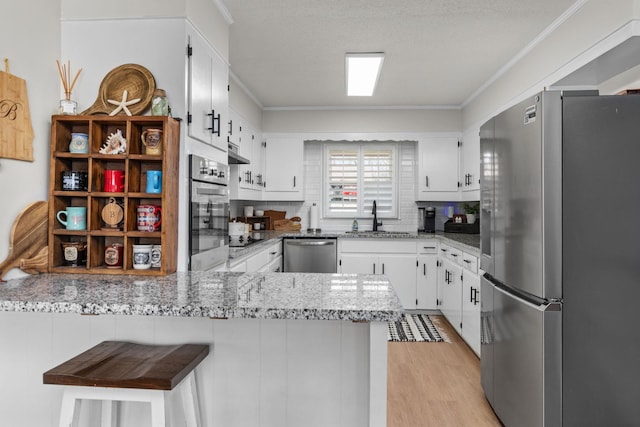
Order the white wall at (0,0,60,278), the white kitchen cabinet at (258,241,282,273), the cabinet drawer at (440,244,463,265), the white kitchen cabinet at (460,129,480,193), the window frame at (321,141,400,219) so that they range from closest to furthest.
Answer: the white wall at (0,0,60,278)
the cabinet drawer at (440,244,463,265)
the white kitchen cabinet at (258,241,282,273)
the white kitchen cabinet at (460,129,480,193)
the window frame at (321,141,400,219)

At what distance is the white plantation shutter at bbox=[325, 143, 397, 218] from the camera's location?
5.12 meters

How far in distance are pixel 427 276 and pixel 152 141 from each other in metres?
3.43

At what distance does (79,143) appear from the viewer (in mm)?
1718

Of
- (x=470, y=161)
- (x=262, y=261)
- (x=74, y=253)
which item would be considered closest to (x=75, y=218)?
(x=74, y=253)

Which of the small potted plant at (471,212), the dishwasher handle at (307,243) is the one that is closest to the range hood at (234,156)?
the dishwasher handle at (307,243)

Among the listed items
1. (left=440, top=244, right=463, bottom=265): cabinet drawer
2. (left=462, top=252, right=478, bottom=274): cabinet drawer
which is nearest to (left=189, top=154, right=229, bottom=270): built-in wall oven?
(left=462, top=252, right=478, bottom=274): cabinet drawer

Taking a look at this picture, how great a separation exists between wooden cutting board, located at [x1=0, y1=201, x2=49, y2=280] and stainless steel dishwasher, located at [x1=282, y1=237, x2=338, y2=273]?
9.30 ft

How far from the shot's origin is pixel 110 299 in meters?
1.23

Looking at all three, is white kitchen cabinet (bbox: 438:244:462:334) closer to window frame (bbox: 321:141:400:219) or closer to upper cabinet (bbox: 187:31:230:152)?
window frame (bbox: 321:141:400:219)

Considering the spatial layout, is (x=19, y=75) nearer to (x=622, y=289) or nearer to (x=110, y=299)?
(x=110, y=299)

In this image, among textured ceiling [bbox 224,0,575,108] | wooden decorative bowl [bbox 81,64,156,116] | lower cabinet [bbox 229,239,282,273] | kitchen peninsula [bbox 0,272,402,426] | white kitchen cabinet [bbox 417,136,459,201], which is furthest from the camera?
white kitchen cabinet [bbox 417,136,459,201]

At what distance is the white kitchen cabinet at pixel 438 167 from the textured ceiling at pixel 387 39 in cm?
72

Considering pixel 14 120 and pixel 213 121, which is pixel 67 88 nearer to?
pixel 14 120

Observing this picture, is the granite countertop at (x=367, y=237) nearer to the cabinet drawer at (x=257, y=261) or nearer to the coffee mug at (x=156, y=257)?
the cabinet drawer at (x=257, y=261)
